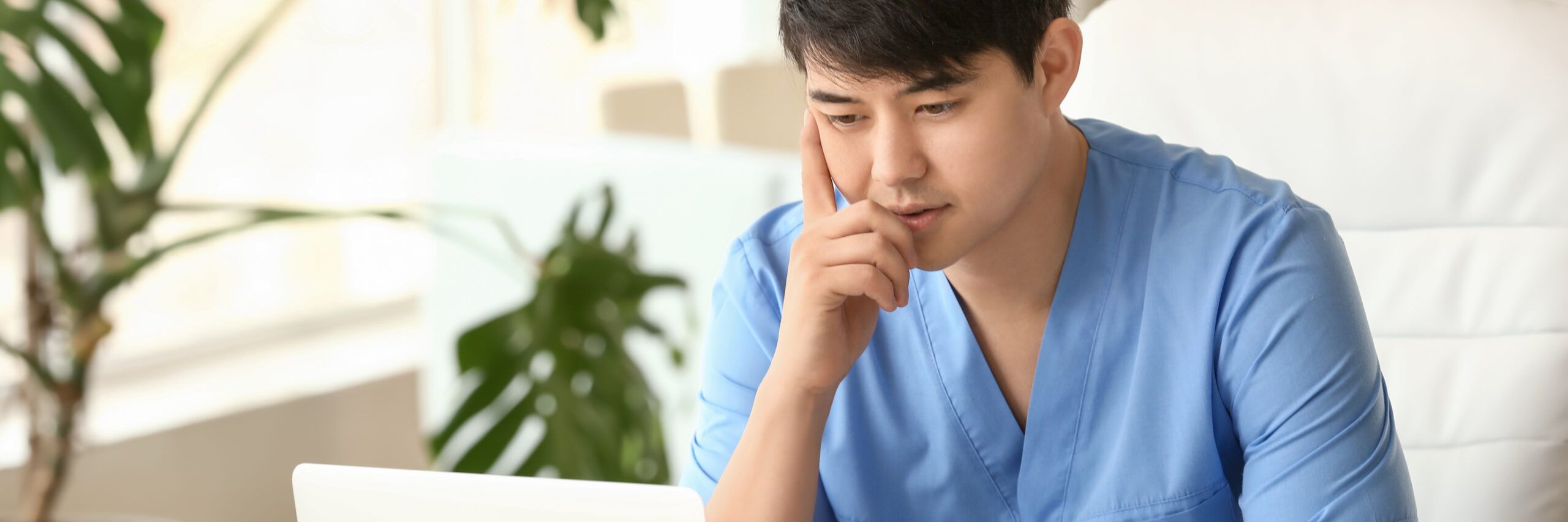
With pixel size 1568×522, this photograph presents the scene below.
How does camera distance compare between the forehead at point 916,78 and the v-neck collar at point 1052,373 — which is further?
the v-neck collar at point 1052,373

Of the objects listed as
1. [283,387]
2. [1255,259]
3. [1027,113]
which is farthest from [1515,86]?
[283,387]

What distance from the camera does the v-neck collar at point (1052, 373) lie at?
41.5 inches

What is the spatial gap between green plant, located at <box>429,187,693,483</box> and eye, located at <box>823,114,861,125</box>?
2.78ft

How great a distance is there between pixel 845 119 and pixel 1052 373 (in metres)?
0.28

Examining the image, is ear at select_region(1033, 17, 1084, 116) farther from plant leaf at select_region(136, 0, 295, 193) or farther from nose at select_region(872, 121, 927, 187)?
plant leaf at select_region(136, 0, 295, 193)

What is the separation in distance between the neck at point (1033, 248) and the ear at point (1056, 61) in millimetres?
56

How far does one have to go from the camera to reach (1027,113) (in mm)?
971

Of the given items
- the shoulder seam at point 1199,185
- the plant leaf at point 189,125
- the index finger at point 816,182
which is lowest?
the plant leaf at point 189,125

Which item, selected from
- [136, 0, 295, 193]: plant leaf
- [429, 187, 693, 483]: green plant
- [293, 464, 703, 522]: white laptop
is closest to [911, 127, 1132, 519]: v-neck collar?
[293, 464, 703, 522]: white laptop

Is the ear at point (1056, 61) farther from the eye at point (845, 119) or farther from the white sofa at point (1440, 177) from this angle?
the white sofa at point (1440, 177)

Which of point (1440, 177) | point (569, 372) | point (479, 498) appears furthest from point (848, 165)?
point (569, 372)

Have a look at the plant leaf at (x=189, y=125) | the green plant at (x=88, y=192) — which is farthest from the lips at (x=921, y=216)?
the plant leaf at (x=189, y=125)

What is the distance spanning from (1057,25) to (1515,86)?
49 centimetres

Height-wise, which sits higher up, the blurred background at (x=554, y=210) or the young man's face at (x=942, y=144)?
the young man's face at (x=942, y=144)
